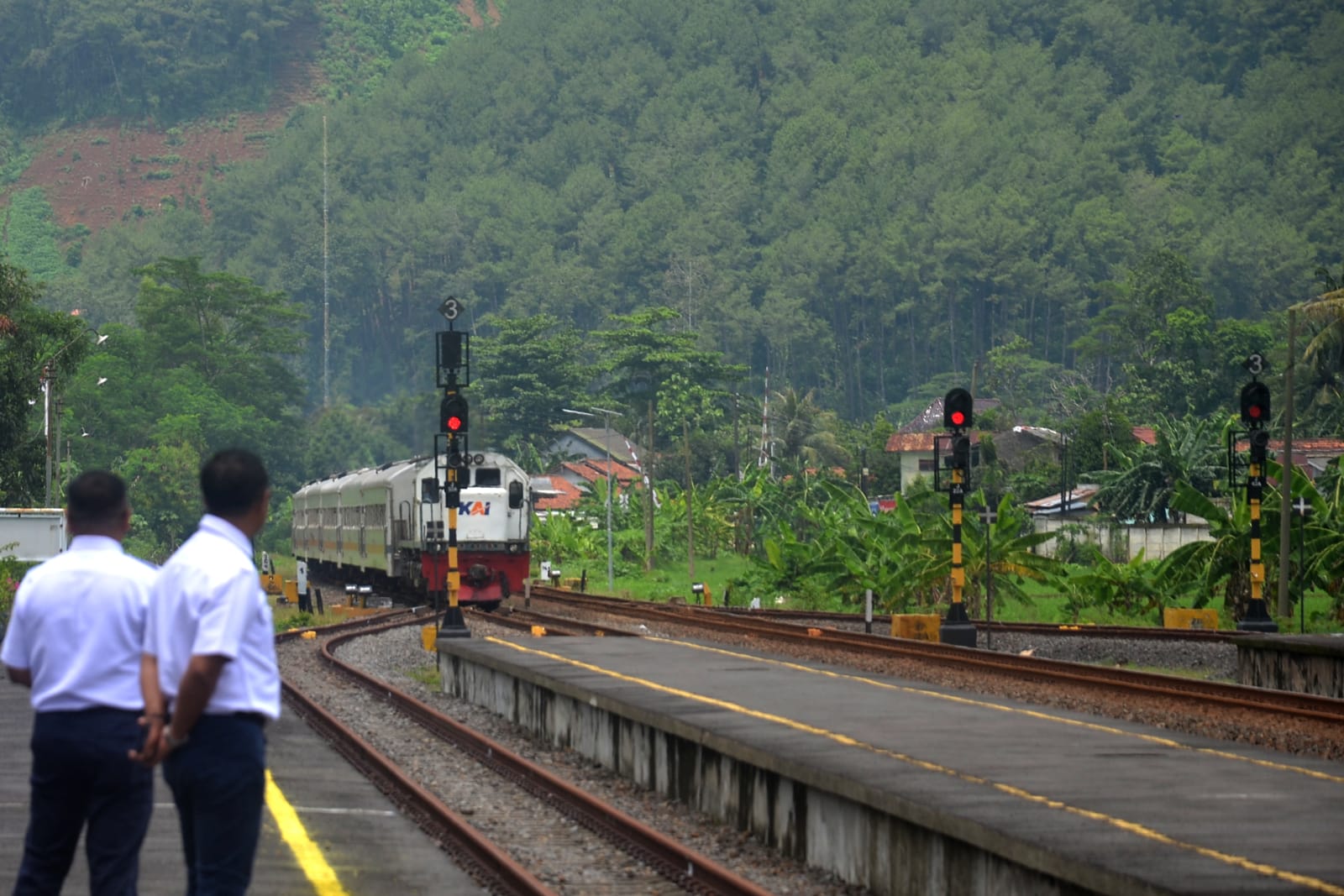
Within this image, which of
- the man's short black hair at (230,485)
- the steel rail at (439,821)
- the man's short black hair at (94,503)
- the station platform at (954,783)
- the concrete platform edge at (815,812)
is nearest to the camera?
the man's short black hair at (230,485)

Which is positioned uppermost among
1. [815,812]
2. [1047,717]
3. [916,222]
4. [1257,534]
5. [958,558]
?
[916,222]

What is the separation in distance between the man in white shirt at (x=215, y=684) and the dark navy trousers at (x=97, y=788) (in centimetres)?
29

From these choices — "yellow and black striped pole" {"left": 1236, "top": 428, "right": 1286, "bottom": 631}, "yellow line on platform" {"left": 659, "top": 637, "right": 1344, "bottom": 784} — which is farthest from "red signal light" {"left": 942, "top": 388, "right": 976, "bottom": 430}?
"yellow line on platform" {"left": 659, "top": 637, "right": 1344, "bottom": 784}

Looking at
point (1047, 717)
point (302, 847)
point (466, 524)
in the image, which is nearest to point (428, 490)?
point (466, 524)

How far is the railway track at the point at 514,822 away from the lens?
33.2ft

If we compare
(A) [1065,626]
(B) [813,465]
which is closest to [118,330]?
(B) [813,465]

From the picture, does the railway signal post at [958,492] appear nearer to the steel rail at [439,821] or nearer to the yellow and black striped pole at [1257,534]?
the yellow and black striped pole at [1257,534]

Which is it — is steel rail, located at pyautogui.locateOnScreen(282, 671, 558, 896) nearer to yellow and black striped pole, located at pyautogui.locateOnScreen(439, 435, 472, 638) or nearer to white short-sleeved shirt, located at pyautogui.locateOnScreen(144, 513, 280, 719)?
white short-sleeved shirt, located at pyautogui.locateOnScreen(144, 513, 280, 719)

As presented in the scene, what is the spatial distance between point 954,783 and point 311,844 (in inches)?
144

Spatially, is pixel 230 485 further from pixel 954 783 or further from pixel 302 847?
pixel 954 783

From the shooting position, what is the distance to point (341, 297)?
180 m

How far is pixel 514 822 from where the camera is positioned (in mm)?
12367

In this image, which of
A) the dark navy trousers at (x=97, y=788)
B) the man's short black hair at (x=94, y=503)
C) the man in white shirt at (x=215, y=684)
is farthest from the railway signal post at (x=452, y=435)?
the man in white shirt at (x=215, y=684)

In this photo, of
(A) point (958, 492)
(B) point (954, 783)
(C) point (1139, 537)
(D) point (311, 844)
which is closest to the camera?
(B) point (954, 783)
